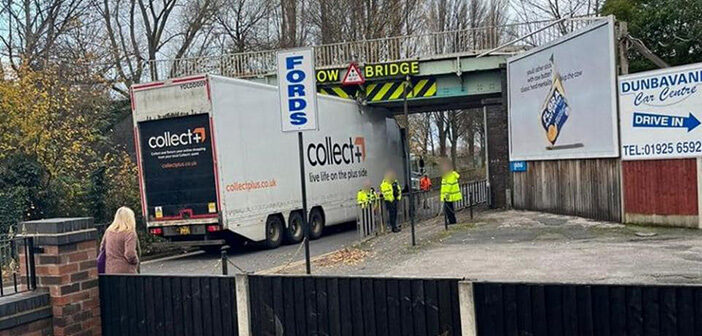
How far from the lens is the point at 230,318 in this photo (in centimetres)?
553

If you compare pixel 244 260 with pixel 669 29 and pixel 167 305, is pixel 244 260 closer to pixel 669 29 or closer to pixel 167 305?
pixel 167 305

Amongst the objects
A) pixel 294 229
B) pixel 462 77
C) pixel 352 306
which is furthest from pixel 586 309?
pixel 462 77

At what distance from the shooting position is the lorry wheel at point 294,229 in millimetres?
16094

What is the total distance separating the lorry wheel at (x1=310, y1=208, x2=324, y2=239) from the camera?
57.5ft

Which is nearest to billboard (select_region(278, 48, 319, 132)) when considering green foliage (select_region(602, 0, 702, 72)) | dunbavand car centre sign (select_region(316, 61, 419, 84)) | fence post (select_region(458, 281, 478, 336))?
fence post (select_region(458, 281, 478, 336))

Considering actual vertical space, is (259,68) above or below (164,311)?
above

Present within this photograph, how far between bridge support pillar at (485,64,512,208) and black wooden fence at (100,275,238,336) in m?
17.3

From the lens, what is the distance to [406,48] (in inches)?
926

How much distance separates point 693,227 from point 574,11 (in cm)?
2762

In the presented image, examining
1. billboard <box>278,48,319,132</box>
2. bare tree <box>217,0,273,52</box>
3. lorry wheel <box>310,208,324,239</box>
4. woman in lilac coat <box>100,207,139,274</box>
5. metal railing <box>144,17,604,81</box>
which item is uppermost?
bare tree <box>217,0,273,52</box>

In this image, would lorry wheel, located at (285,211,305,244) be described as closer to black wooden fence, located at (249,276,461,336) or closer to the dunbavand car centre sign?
the dunbavand car centre sign

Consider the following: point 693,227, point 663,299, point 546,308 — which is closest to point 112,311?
point 546,308

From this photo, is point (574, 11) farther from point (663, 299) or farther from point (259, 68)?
point (663, 299)

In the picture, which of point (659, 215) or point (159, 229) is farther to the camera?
point (159, 229)
